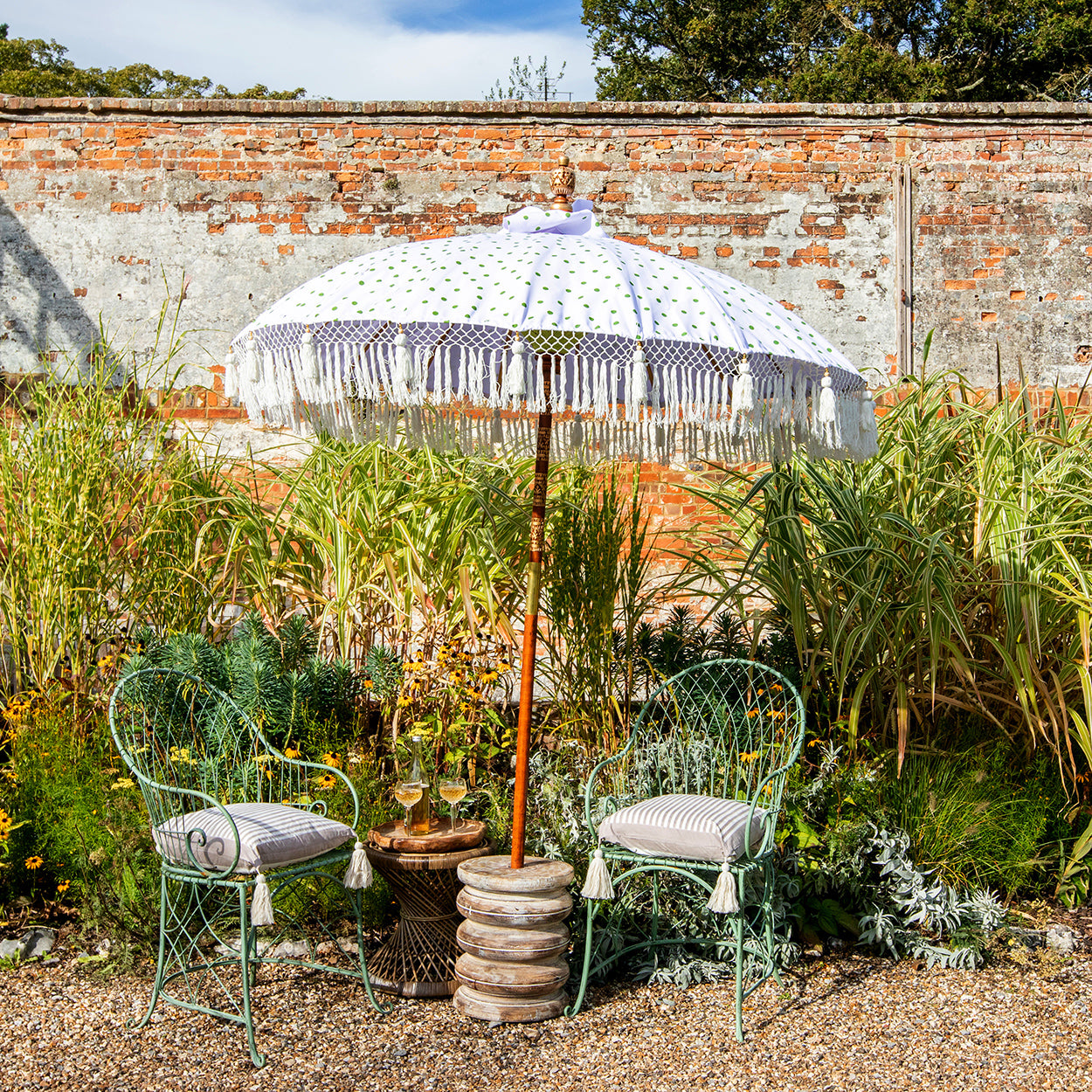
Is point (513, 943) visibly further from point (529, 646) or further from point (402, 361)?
point (402, 361)

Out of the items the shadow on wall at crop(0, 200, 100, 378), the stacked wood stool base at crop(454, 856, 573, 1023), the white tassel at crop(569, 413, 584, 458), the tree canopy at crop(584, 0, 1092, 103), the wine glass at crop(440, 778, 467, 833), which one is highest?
the tree canopy at crop(584, 0, 1092, 103)

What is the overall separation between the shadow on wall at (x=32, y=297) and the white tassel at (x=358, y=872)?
17.2 ft

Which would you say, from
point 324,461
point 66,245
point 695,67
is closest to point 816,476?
Result: point 324,461

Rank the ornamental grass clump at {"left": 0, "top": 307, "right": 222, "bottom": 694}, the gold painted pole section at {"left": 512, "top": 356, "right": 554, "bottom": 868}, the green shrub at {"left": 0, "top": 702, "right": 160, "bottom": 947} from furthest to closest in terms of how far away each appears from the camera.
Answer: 1. the ornamental grass clump at {"left": 0, "top": 307, "right": 222, "bottom": 694}
2. the green shrub at {"left": 0, "top": 702, "right": 160, "bottom": 947}
3. the gold painted pole section at {"left": 512, "top": 356, "right": 554, "bottom": 868}

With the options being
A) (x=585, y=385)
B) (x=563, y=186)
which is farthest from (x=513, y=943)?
(x=563, y=186)

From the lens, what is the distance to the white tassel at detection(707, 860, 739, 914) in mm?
2975

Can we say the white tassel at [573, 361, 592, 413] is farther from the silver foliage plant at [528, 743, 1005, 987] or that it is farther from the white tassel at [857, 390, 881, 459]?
the silver foliage plant at [528, 743, 1005, 987]

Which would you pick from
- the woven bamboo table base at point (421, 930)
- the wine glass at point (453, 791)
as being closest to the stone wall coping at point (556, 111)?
the wine glass at point (453, 791)

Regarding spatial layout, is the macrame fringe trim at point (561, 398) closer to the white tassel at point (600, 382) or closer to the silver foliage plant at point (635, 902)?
the white tassel at point (600, 382)

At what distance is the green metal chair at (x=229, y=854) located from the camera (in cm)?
298

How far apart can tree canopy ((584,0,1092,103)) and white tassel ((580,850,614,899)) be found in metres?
14.7

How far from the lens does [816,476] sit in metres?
4.38

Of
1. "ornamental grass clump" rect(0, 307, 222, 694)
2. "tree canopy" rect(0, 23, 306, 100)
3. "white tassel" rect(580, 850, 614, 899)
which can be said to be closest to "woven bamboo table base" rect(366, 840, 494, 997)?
"white tassel" rect(580, 850, 614, 899)

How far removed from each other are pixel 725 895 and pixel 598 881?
1.24 ft
